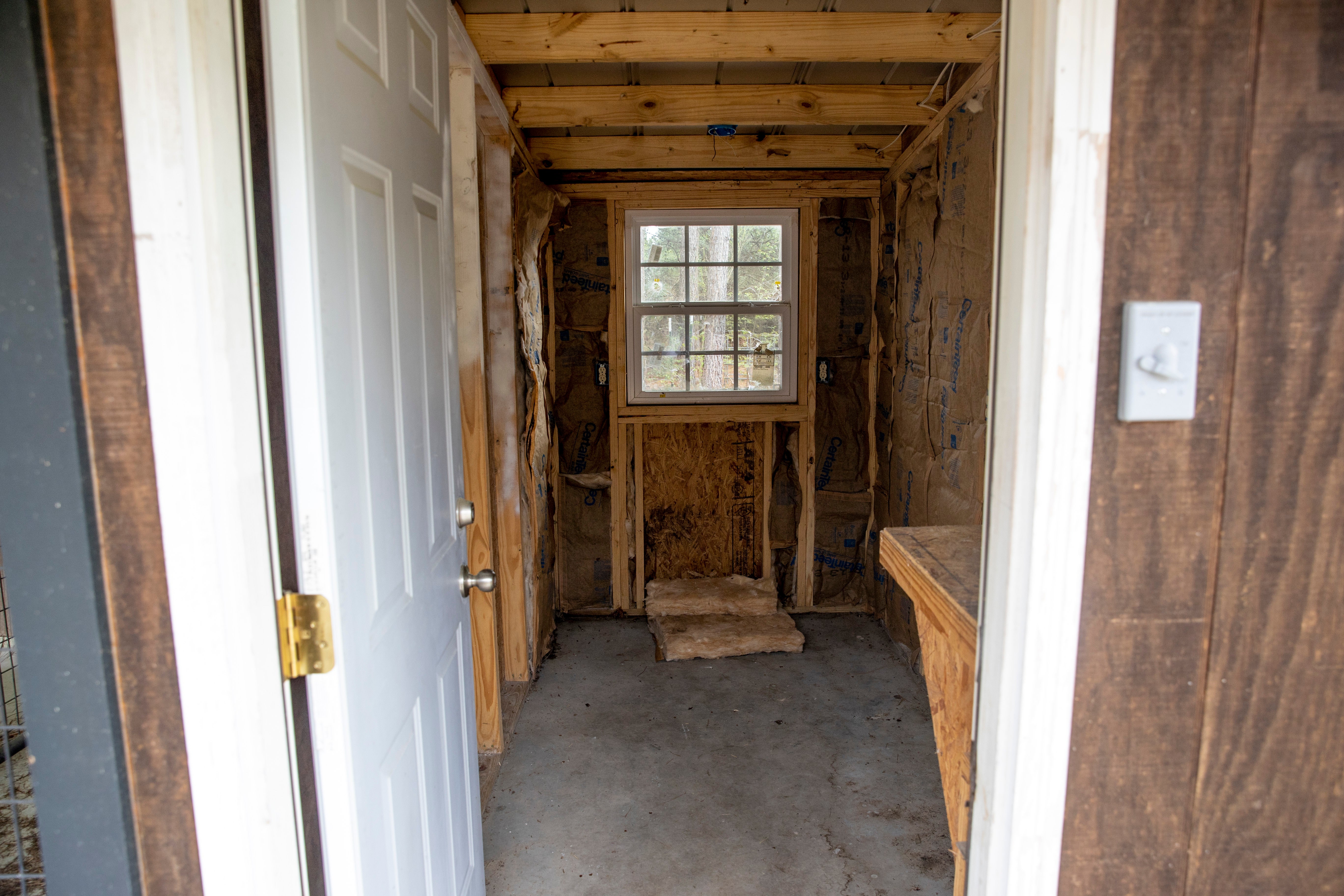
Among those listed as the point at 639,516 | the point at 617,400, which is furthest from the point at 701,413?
the point at 639,516

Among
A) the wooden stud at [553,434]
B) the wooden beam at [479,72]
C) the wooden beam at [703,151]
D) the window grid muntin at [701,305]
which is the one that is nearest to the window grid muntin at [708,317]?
the window grid muntin at [701,305]

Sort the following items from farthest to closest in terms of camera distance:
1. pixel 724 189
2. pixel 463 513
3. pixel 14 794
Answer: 1. pixel 724 189
2. pixel 463 513
3. pixel 14 794

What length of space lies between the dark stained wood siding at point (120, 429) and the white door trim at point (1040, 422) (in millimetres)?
917

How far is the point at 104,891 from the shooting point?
83 cm

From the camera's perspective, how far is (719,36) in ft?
7.29

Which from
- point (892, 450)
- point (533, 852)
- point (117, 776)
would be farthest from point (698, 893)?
point (892, 450)

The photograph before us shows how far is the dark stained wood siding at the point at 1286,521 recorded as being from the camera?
779 mm

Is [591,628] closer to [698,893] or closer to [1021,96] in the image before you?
[698,893]

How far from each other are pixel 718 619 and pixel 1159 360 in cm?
332

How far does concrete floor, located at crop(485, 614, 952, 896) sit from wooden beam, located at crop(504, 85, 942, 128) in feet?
7.59

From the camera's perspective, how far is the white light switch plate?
2.54 ft

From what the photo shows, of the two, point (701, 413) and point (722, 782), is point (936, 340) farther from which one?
point (722, 782)

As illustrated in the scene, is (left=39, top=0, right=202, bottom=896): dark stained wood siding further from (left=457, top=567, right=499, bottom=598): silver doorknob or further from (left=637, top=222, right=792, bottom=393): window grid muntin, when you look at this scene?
(left=637, top=222, right=792, bottom=393): window grid muntin

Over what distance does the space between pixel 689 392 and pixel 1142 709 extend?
3.30 m
